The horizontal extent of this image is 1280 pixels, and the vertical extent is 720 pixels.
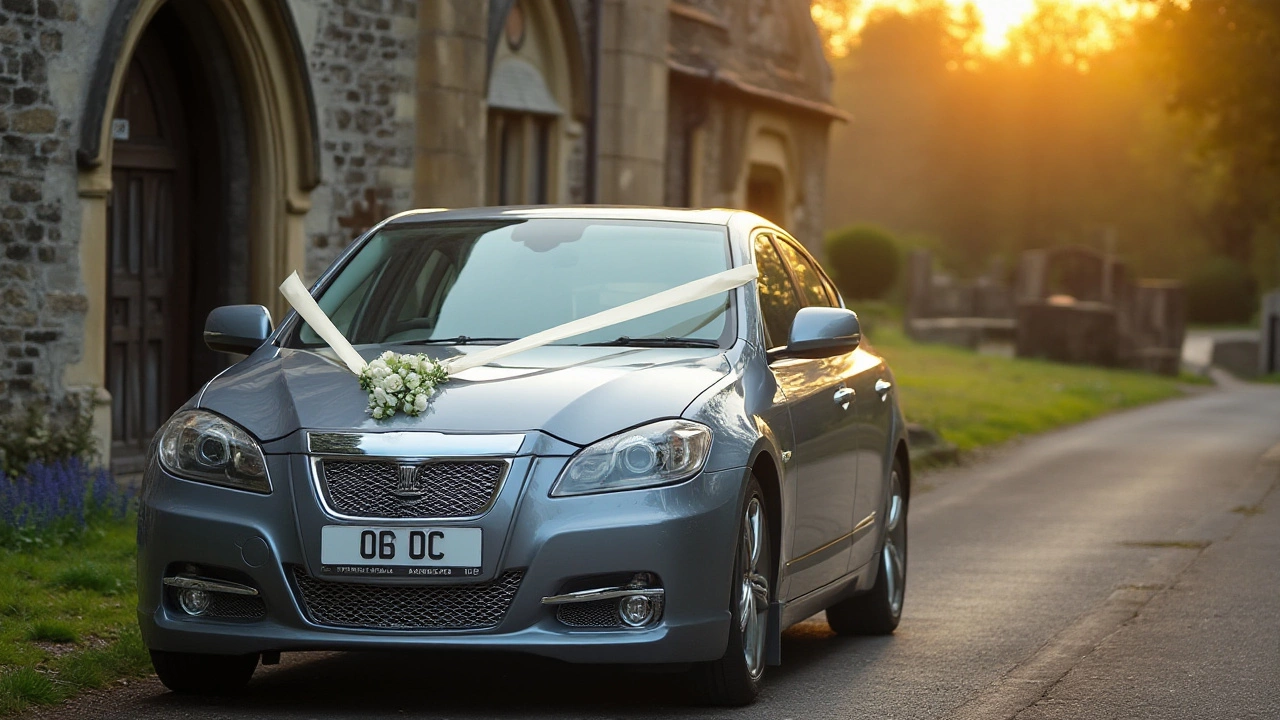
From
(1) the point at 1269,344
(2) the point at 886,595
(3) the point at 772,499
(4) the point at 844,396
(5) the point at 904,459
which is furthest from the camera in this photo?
(1) the point at 1269,344

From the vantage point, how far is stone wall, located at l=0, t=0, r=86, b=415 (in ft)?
37.1

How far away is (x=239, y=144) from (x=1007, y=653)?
823cm

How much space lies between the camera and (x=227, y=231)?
552 inches

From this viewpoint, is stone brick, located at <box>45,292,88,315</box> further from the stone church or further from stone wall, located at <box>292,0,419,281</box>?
stone wall, located at <box>292,0,419,281</box>

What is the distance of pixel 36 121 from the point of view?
11453 millimetres

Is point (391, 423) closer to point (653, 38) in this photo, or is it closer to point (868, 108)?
point (653, 38)

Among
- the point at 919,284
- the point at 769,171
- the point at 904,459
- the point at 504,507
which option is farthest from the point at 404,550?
the point at 919,284

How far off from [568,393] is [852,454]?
6.51 ft

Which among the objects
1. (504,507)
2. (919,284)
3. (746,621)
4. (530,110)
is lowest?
(919,284)

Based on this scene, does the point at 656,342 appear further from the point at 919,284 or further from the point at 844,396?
the point at 919,284

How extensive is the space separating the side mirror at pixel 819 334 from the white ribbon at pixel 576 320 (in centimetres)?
27

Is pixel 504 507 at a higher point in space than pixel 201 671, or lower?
higher

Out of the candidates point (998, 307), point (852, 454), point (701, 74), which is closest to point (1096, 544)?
point (852, 454)

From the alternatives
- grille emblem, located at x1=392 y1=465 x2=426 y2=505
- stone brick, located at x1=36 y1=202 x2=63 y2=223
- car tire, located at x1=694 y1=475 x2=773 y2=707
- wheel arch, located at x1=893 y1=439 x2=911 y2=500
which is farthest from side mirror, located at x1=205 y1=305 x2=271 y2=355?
stone brick, located at x1=36 y1=202 x2=63 y2=223
